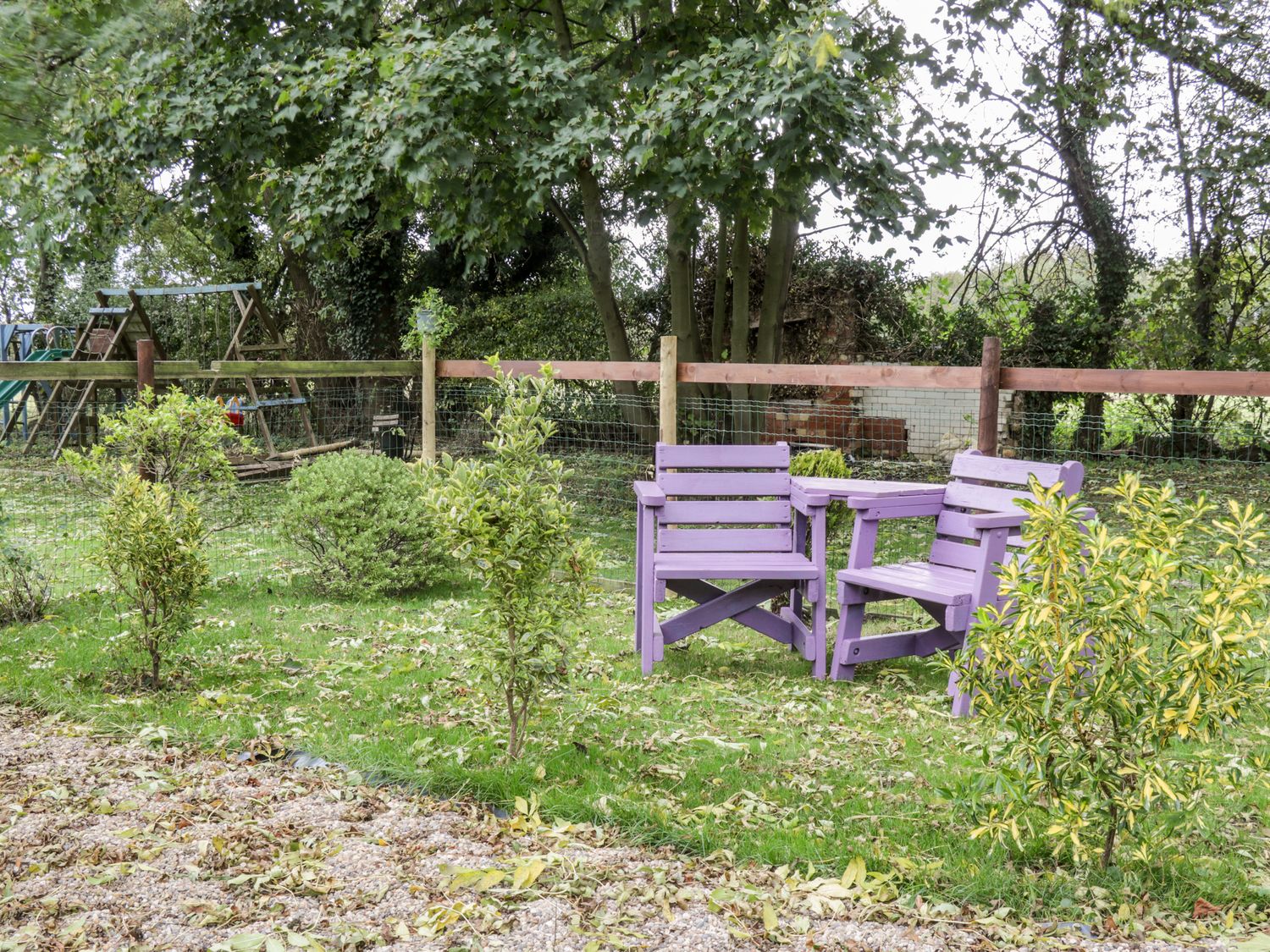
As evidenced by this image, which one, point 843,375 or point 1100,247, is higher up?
point 1100,247

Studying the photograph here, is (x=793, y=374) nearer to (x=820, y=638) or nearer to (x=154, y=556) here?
(x=820, y=638)

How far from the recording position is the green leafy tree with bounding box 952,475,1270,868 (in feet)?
9.36

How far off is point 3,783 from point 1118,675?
→ 12.8 ft

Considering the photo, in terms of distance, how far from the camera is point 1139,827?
10.5ft

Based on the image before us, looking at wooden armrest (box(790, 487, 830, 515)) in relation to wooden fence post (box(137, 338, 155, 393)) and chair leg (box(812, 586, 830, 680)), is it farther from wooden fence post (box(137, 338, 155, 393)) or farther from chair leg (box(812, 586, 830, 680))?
wooden fence post (box(137, 338, 155, 393))

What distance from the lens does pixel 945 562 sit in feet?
18.3

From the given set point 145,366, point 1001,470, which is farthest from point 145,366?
point 1001,470

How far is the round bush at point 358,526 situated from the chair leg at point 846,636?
2965 millimetres

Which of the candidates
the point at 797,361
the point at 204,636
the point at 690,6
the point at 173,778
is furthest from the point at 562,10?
the point at 173,778

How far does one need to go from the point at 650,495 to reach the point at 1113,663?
2.98 metres

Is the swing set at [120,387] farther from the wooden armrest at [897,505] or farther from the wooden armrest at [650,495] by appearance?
the wooden armrest at [897,505]

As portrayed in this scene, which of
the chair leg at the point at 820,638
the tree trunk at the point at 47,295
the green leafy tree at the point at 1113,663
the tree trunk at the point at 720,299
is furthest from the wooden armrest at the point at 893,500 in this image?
the tree trunk at the point at 47,295

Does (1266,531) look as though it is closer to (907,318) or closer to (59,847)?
(59,847)

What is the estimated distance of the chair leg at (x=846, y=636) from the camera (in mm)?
5418
